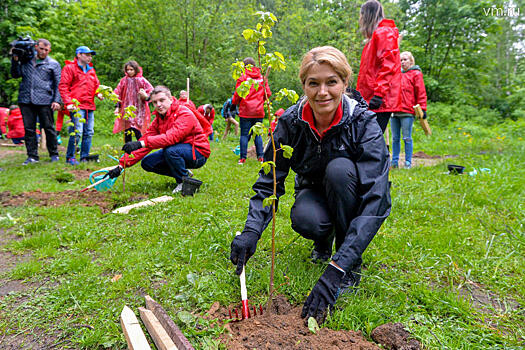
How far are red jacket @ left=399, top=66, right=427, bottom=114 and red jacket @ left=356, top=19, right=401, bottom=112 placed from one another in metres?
1.88

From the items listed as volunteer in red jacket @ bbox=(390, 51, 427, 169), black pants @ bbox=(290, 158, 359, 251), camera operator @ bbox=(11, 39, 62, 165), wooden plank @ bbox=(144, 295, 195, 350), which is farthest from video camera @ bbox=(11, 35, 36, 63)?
volunteer in red jacket @ bbox=(390, 51, 427, 169)

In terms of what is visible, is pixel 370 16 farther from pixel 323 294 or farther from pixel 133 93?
pixel 133 93

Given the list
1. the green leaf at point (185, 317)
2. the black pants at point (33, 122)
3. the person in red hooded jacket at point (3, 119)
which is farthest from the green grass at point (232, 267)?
the person in red hooded jacket at point (3, 119)

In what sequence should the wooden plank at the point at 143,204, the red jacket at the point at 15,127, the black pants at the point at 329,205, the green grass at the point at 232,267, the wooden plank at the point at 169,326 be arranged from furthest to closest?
the red jacket at the point at 15,127
the wooden plank at the point at 143,204
the black pants at the point at 329,205
the green grass at the point at 232,267
the wooden plank at the point at 169,326

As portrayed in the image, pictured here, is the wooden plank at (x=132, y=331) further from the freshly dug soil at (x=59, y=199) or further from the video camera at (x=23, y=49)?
the video camera at (x=23, y=49)

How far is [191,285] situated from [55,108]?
5784 mm

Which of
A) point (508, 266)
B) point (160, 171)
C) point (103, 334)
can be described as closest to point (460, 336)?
point (508, 266)

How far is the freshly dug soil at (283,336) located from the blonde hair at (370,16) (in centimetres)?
349

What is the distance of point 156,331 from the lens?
5.36 feet

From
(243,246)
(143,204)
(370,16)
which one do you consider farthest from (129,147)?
(370,16)

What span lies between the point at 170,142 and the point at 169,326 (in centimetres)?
300

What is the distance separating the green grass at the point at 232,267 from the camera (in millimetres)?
1863

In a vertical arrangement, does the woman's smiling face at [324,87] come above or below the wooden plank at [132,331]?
above

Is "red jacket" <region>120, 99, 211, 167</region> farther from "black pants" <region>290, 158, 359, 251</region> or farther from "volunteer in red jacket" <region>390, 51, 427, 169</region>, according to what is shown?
"volunteer in red jacket" <region>390, 51, 427, 169</region>
